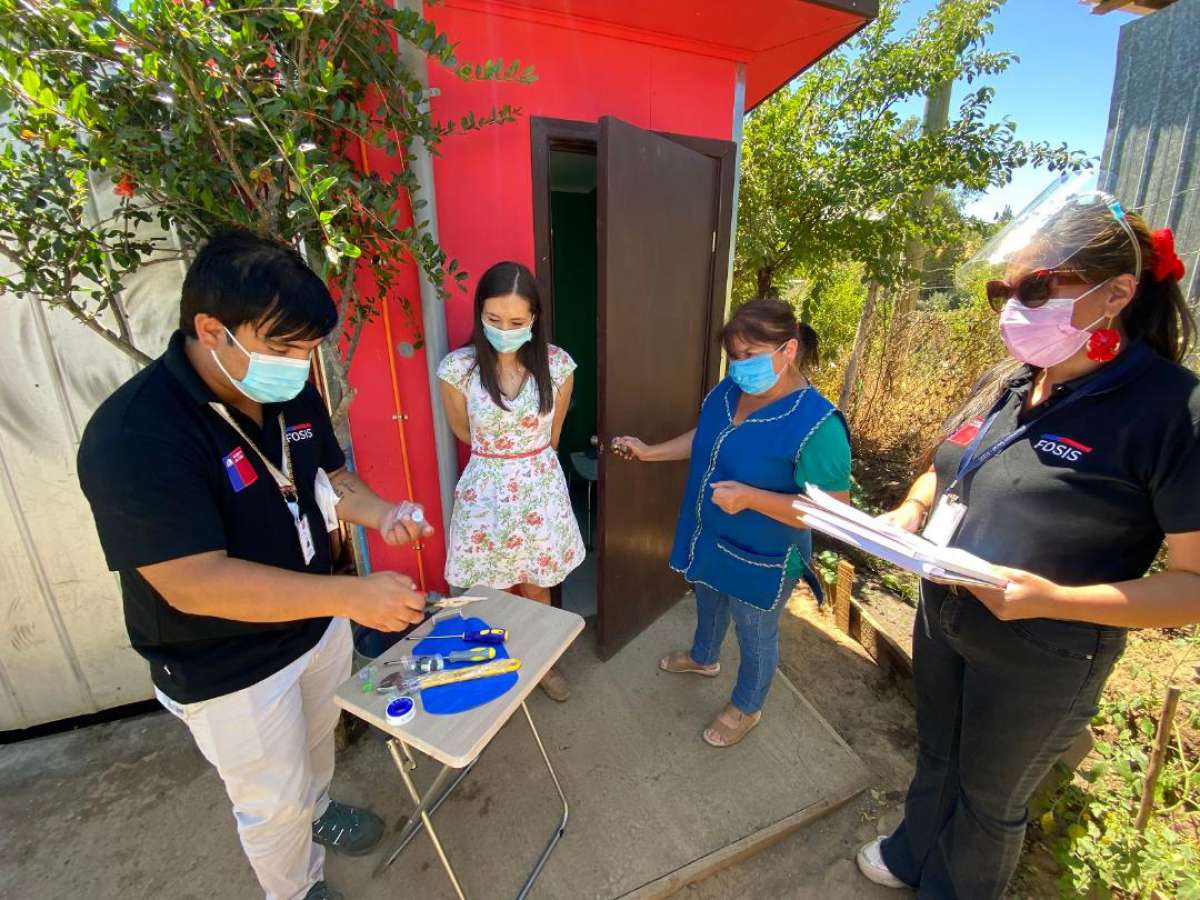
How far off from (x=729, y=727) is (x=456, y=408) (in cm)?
192

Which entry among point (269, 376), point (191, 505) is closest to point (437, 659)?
point (191, 505)

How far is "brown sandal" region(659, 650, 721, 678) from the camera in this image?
2.86 m

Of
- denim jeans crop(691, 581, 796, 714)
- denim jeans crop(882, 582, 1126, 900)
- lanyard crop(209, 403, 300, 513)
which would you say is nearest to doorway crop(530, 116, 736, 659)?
denim jeans crop(691, 581, 796, 714)

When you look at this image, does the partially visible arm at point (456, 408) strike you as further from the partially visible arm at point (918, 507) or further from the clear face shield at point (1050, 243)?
the clear face shield at point (1050, 243)

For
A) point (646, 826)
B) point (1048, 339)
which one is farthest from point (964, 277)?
point (646, 826)

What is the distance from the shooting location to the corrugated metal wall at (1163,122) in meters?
3.64

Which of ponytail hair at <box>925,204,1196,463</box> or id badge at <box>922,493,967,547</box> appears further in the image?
id badge at <box>922,493,967,547</box>

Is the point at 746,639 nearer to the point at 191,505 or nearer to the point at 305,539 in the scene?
the point at 305,539

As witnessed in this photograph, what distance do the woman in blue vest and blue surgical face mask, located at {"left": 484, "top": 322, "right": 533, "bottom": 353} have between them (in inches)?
28.1

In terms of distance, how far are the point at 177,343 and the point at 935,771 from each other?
2554 mm

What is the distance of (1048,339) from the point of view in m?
1.29

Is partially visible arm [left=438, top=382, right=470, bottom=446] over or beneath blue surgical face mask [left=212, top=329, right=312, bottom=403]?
beneath

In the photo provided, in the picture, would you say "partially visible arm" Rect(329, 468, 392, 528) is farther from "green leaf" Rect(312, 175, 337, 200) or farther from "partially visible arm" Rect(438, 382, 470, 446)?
"green leaf" Rect(312, 175, 337, 200)

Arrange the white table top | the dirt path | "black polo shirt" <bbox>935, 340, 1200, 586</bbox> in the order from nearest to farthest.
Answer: "black polo shirt" <bbox>935, 340, 1200, 586</bbox>
the white table top
the dirt path
